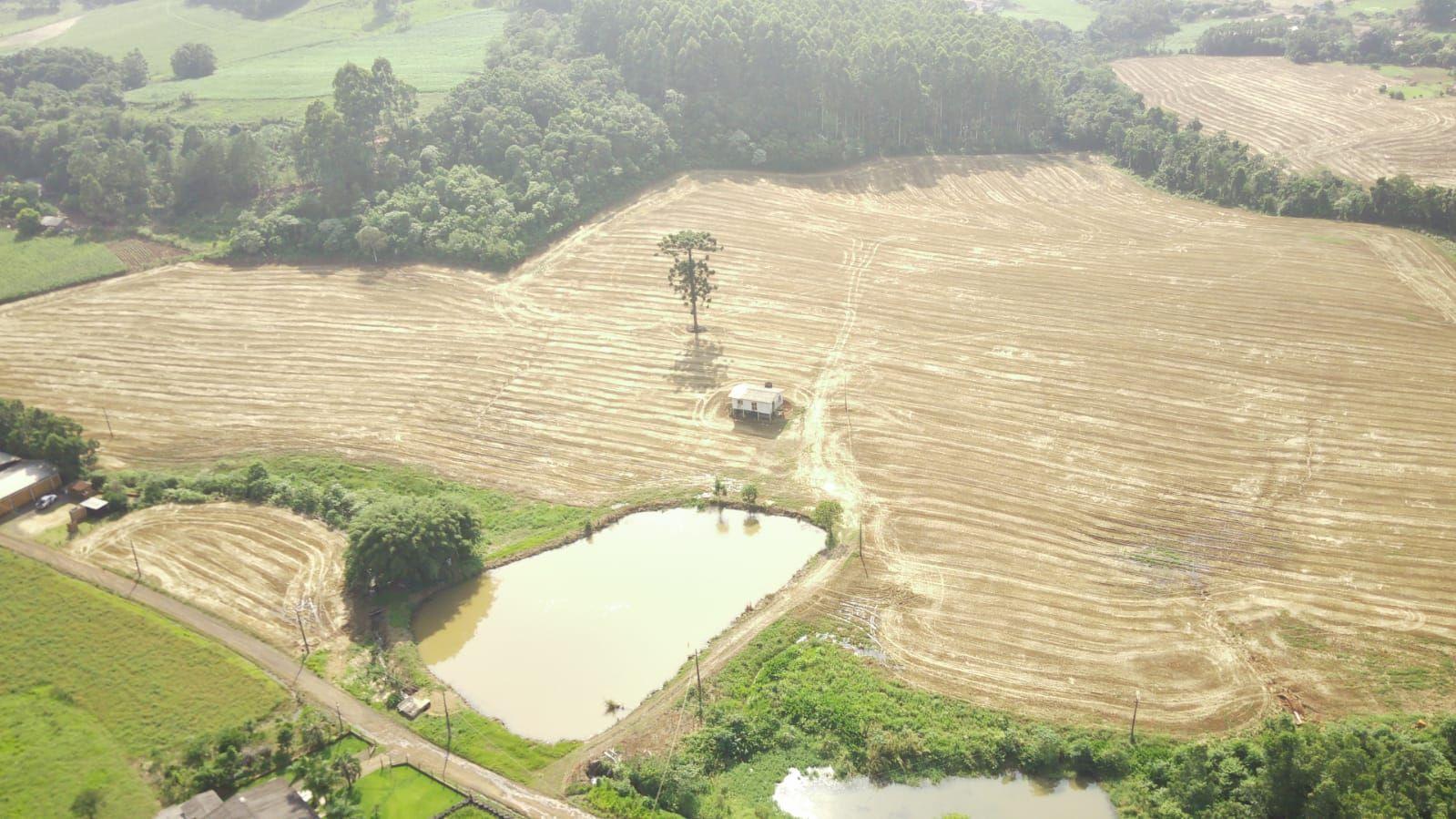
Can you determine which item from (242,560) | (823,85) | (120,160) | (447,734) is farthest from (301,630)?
(823,85)

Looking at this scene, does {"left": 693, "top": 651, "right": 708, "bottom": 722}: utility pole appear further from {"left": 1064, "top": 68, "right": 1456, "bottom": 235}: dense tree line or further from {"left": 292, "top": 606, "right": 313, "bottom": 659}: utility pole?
{"left": 1064, "top": 68, "right": 1456, "bottom": 235}: dense tree line

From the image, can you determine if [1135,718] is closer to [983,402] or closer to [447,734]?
[983,402]

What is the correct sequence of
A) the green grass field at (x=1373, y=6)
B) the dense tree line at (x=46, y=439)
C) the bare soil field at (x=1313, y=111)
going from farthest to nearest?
the green grass field at (x=1373, y=6) < the bare soil field at (x=1313, y=111) < the dense tree line at (x=46, y=439)

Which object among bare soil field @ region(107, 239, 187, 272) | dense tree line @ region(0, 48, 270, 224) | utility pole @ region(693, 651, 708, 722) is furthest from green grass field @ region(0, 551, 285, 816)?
dense tree line @ region(0, 48, 270, 224)

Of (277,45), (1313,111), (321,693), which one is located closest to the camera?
(321,693)

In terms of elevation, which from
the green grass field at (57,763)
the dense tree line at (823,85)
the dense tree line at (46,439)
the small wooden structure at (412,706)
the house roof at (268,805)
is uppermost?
the dense tree line at (823,85)

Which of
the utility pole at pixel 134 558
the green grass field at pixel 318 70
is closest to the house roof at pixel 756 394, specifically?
the utility pole at pixel 134 558

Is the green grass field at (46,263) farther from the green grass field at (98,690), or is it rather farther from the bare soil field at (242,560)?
the green grass field at (98,690)
